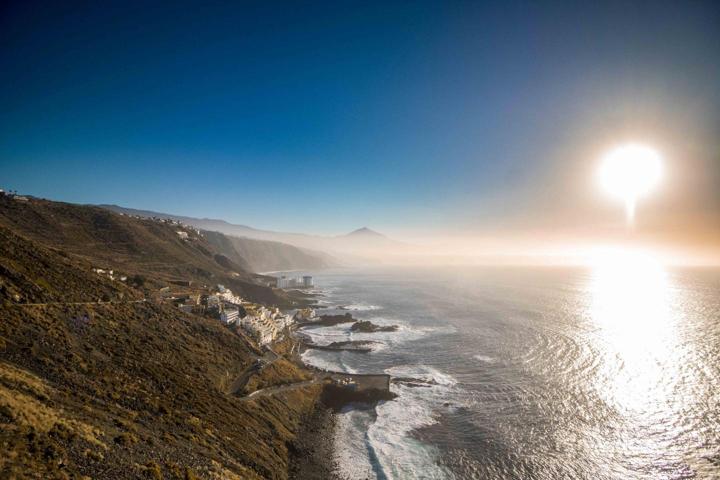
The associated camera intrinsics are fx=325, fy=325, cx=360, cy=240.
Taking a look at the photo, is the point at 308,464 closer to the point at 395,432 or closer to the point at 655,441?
the point at 395,432

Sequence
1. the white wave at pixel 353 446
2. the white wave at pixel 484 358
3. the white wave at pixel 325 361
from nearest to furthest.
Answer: the white wave at pixel 353 446, the white wave at pixel 325 361, the white wave at pixel 484 358

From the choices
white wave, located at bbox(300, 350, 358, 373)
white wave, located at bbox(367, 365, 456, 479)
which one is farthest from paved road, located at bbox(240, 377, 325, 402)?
white wave, located at bbox(367, 365, 456, 479)

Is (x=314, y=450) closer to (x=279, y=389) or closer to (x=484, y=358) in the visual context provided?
(x=279, y=389)

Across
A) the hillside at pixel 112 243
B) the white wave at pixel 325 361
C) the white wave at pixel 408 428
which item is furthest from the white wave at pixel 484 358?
the hillside at pixel 112 243

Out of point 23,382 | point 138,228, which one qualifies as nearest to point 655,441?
point 23,382

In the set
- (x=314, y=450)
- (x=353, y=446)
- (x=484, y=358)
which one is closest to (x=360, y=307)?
(x=484, y=358)

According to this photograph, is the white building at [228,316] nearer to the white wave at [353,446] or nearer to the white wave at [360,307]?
the white wave at [353,446]
